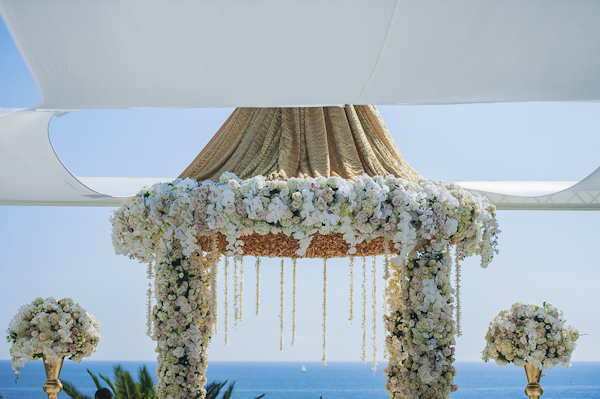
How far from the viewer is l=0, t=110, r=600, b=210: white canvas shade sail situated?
486 centimetres

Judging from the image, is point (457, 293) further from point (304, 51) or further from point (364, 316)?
point (304, 51)

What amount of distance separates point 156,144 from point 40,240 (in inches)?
901

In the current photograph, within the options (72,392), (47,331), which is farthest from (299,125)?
(72,392)

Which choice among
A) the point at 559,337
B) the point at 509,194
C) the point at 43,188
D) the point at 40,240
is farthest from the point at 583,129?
the point at 40,240

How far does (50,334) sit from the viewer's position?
16.1 ft

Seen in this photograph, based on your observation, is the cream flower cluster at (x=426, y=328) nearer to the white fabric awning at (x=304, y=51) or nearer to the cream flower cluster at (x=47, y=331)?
the white fabric awning at (x=304, y=51)

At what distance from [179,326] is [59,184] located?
2517 mm

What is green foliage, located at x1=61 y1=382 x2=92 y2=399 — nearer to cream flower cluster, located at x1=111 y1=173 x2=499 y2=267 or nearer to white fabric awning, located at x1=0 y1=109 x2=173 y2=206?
white fabric awning, located at x1=0 y1=109 x2=173 y2=206

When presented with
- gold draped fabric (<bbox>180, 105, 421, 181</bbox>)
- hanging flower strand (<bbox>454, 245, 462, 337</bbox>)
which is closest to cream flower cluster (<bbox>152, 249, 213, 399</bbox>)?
gold draped fabric (<bbox>180, 105, 421, 181</bbox>)

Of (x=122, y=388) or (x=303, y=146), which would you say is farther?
(x=122, y=388)

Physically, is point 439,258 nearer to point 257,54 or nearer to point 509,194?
point 257,54

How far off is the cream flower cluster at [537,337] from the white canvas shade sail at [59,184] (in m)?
1.17

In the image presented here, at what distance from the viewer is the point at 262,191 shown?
365 cm

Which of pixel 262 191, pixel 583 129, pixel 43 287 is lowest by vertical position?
pixel 43 287
